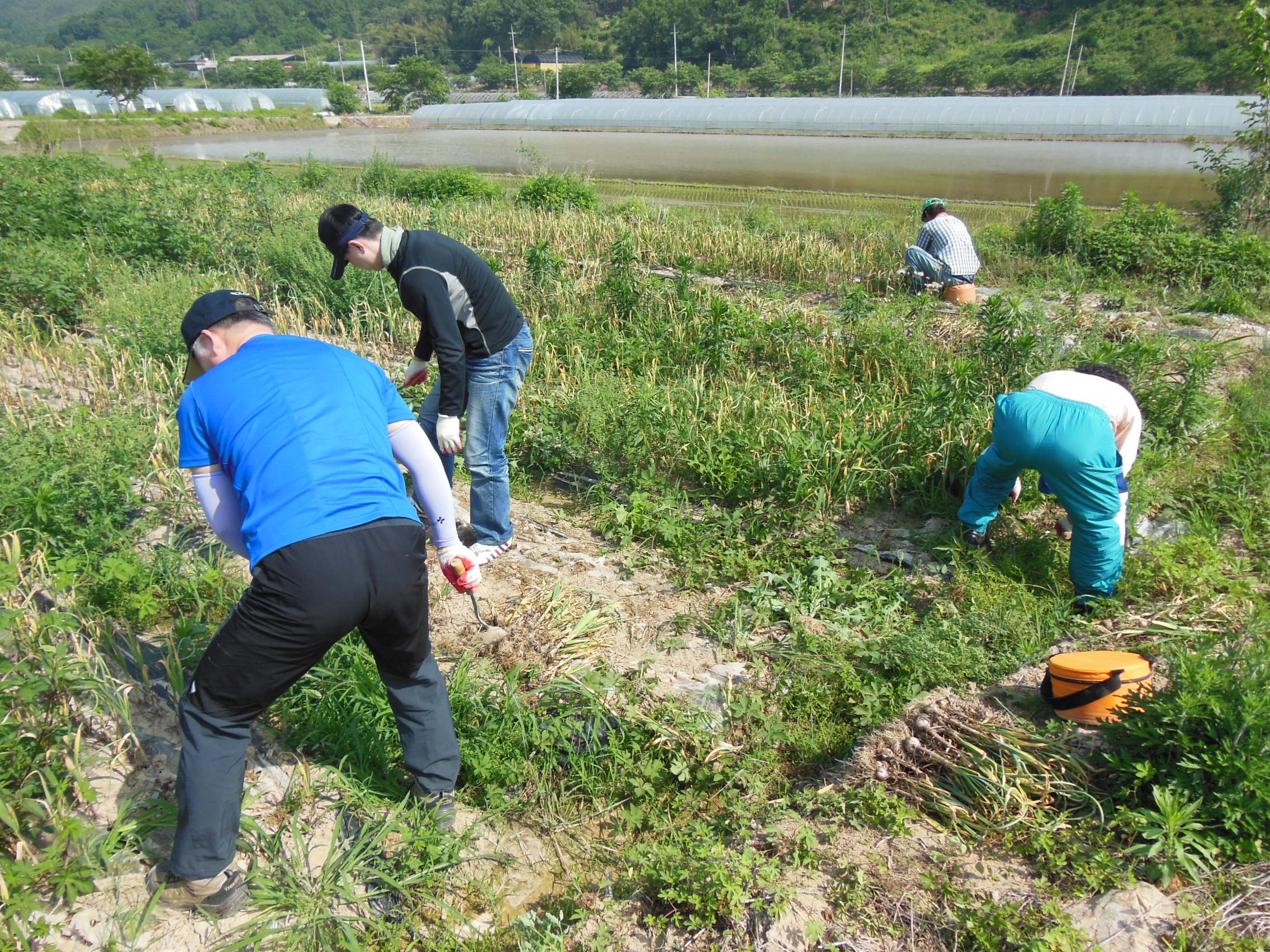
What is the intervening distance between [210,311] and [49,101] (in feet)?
229

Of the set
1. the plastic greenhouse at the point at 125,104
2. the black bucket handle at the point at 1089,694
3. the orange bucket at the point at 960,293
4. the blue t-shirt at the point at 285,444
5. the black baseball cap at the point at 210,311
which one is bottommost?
the black bucket handle at the point at 1089,694

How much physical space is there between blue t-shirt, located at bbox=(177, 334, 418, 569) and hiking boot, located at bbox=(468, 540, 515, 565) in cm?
184

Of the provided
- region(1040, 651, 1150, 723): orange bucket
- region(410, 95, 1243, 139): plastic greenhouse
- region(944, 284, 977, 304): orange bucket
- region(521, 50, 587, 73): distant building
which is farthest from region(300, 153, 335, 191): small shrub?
region(521, 50, 587, 73): distant building

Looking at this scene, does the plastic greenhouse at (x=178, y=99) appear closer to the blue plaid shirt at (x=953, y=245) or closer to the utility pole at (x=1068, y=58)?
the utility pole at (x=1068, y=58)

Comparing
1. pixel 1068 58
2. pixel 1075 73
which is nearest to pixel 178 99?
pixel 1068 58

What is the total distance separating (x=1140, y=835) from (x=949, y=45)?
71.4 m

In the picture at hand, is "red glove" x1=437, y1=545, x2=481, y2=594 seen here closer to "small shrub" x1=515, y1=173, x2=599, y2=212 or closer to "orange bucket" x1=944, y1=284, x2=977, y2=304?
"orange bucket" x1=944, y1=284, x2=977, y2=304

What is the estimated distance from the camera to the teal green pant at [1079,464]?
343cm

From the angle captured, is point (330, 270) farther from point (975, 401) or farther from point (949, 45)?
point (949, 45)

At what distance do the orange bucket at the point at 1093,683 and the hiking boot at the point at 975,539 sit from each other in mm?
1182

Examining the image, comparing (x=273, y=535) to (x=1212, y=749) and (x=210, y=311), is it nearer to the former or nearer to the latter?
(x=210, y=311)

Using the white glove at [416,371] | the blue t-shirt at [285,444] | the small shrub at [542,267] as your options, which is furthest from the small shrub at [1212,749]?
the small shrub at [542,267]

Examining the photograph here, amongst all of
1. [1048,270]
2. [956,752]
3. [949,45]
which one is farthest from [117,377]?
[949,45]

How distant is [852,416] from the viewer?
498 centimetres
